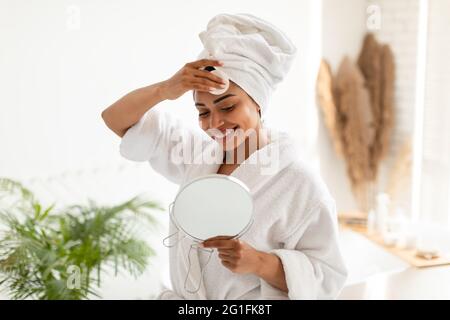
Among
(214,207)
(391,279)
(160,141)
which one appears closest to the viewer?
(214,207)

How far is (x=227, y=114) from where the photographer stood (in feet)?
2.51

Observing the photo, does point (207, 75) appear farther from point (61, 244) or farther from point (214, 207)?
point (61, 244)

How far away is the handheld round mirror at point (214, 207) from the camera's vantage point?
722 millimetres

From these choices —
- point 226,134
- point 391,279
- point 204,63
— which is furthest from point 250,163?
point 391,279

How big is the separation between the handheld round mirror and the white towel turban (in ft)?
0.50

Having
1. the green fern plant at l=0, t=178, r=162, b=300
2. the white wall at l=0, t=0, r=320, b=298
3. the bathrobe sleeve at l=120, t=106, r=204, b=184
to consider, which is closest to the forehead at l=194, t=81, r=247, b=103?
the bathrobe sleeve at l=120, t=106, r=204, b=184

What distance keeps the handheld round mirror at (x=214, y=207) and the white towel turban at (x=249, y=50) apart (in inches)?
5.9

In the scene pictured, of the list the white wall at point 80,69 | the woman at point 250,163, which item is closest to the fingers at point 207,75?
the woman at point 250,163

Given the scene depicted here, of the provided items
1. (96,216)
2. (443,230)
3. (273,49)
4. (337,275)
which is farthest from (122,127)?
(443,230)

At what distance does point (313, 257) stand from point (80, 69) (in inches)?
29.1

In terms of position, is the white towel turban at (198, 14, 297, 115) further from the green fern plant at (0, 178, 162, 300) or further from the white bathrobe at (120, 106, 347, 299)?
the green fern plant at (0, 178, 162, 300)
